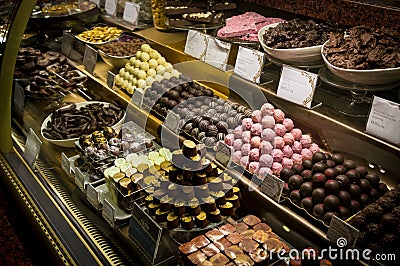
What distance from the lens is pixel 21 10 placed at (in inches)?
82.7

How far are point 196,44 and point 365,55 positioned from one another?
0.95m

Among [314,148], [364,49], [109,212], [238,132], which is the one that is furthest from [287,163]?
[109,212]

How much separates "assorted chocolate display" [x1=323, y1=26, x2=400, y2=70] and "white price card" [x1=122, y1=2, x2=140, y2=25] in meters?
1.50

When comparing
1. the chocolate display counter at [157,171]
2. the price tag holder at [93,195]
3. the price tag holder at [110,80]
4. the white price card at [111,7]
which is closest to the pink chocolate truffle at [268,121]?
the chocolate display counter at [157,171]

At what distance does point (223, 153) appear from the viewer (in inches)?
75.8

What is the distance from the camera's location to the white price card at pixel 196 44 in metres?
2.30

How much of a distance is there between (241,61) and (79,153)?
957 millimetres

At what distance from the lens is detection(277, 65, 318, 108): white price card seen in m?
1.77

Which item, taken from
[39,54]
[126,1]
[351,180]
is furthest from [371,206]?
[39,54]

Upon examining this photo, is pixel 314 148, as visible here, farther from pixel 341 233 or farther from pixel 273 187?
pixel 341 233

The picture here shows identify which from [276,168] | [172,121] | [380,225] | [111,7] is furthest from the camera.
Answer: [111,7]

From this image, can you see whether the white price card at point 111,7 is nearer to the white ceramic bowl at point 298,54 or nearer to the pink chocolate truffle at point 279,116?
the white ceramic bowl at point 298,54

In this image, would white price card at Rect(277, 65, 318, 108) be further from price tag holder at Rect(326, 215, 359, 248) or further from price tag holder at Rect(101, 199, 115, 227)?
price tag holder at Rect(101, 199, 115, 227)

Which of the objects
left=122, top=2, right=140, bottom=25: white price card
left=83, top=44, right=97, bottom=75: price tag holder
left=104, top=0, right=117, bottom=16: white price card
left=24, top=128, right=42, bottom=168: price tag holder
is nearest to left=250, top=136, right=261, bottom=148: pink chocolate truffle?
left=24, top=128, right=42, bottom=168: price tag holder
